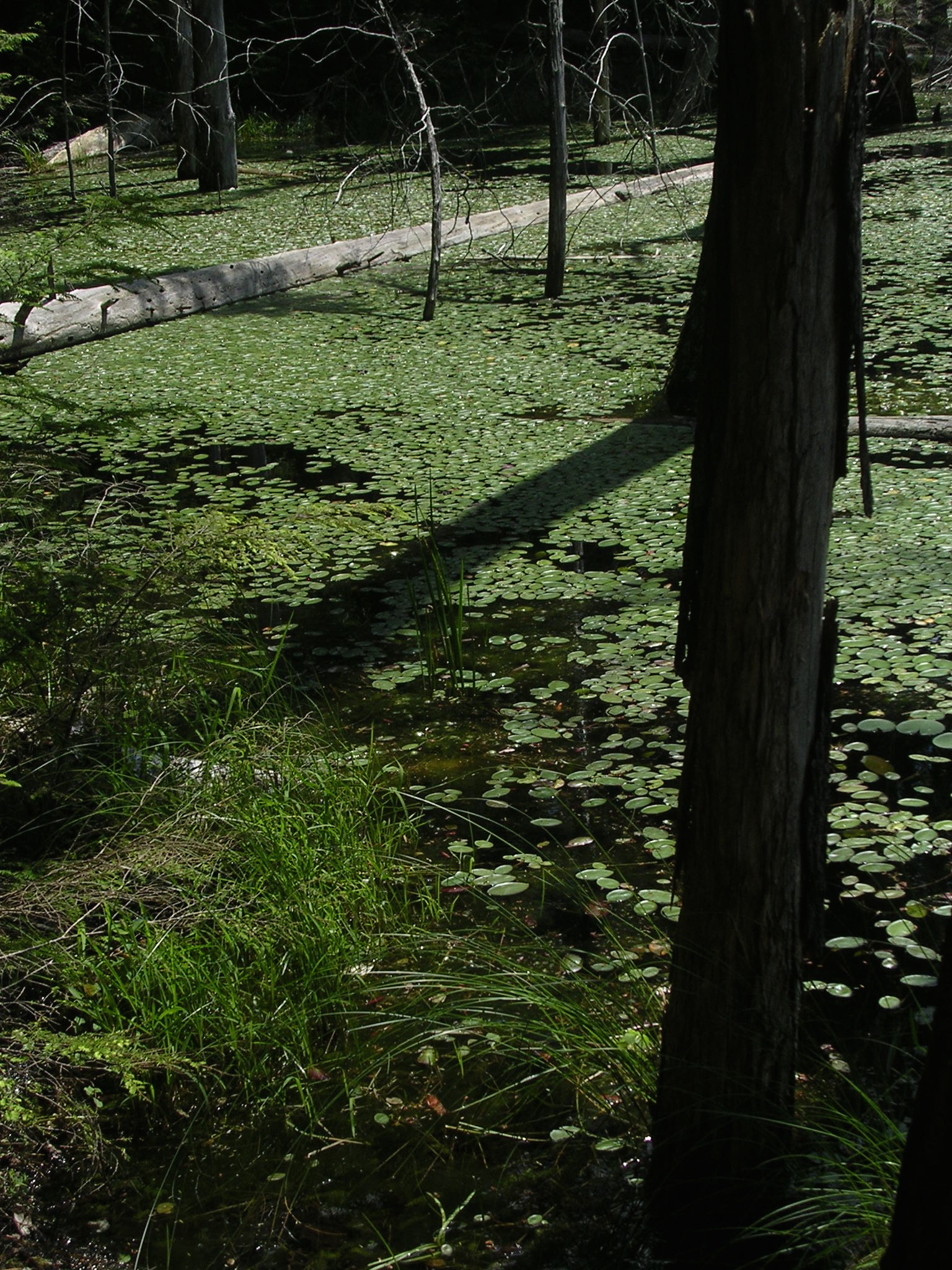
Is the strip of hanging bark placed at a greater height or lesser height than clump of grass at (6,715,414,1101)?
greater

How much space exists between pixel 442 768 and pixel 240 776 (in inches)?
32.7

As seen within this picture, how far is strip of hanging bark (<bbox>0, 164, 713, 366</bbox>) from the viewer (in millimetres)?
9617

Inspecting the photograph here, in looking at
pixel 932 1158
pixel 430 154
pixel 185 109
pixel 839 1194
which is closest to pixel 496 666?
pixel 839 1194

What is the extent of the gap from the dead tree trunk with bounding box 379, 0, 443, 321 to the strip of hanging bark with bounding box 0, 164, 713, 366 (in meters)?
1.17

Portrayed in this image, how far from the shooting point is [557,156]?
9453mm

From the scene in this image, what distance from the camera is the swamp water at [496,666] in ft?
7.90

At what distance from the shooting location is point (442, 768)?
3.87m

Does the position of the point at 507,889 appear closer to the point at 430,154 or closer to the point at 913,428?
the point at 913,428

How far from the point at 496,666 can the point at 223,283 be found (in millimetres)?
7560

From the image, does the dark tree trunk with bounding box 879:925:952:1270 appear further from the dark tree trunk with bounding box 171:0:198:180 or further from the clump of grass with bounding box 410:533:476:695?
the dark tree trunk with bounding box 171:0:198:180

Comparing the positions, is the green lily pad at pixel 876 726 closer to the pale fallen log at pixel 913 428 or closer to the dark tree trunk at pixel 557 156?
the pale fallen log at pixel 913 428

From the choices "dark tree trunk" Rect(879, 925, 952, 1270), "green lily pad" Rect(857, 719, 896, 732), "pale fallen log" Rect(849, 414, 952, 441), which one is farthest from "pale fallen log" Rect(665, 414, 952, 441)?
"dark tree trunk" Rect(879, 925, 952, 1270)

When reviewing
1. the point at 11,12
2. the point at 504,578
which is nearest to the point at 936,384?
the point at 504,578

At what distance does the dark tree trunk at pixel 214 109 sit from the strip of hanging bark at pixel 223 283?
2.95 metres
